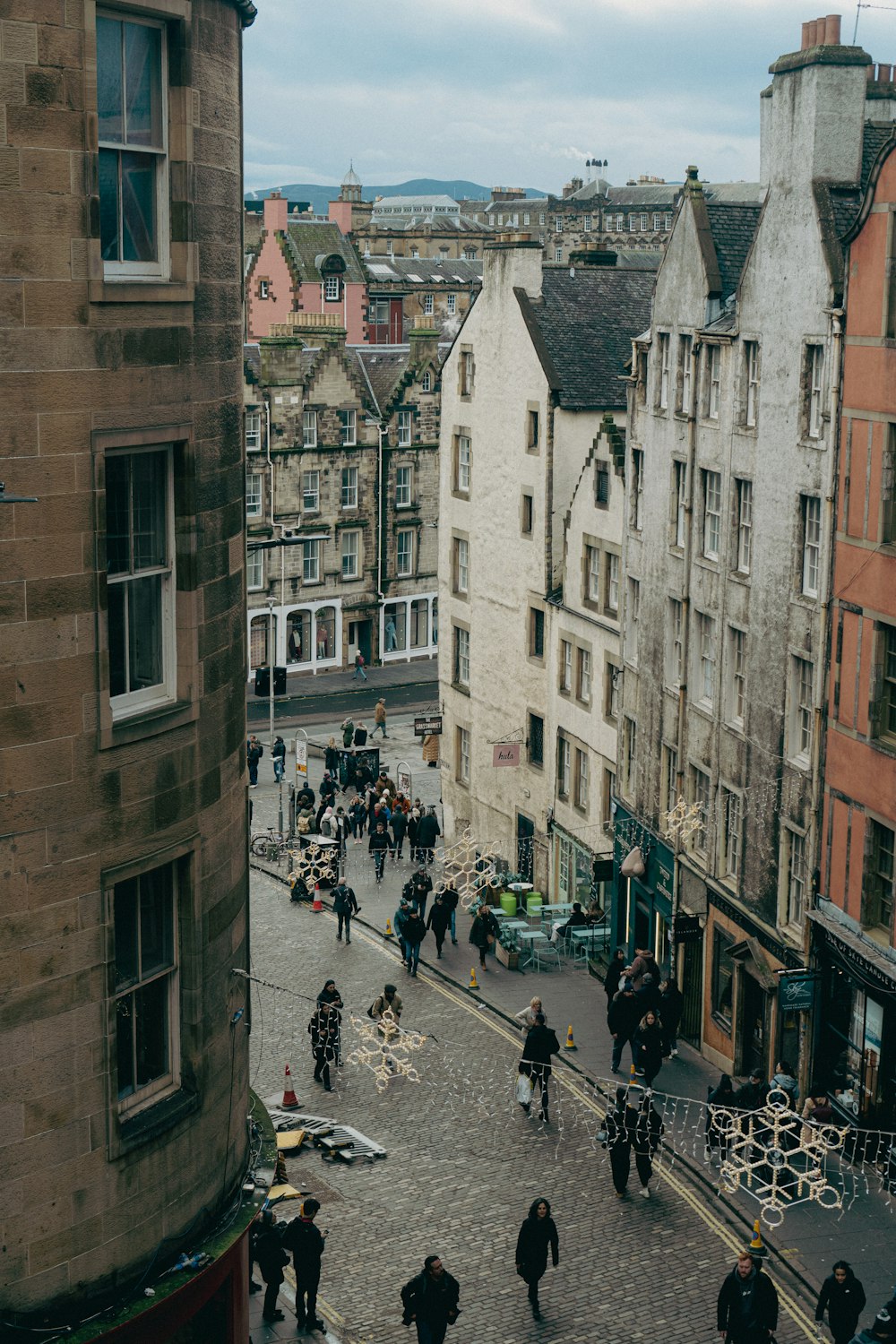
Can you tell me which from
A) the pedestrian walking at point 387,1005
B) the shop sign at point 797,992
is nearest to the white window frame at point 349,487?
the pedestrian walking at point 387,1005

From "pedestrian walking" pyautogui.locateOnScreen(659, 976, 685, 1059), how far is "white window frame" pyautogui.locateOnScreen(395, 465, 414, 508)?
50.5 meters

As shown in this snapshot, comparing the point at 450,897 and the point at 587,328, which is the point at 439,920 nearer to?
the point at 450,897

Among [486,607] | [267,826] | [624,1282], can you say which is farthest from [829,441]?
[267,826]

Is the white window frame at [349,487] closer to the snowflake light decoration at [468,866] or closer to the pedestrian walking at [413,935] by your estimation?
the snowflake light decoration at [468,866]

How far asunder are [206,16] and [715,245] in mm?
21506

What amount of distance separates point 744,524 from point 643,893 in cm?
881

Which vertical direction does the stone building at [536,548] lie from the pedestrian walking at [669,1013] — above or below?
above

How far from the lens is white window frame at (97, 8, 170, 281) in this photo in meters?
14.2

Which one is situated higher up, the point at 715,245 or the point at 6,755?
the point at 715,245

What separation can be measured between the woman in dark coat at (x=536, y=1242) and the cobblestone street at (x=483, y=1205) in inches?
27.2

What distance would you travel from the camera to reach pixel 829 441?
2934cm

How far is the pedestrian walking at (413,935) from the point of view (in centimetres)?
3750

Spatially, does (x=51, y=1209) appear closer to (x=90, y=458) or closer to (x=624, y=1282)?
(x=90, y=458)

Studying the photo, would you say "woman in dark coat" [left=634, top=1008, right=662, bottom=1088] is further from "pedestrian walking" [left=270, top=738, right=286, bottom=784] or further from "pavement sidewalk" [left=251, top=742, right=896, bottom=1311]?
"pedestrian walking" [left=270, top=738, right=286, bottom=784]
